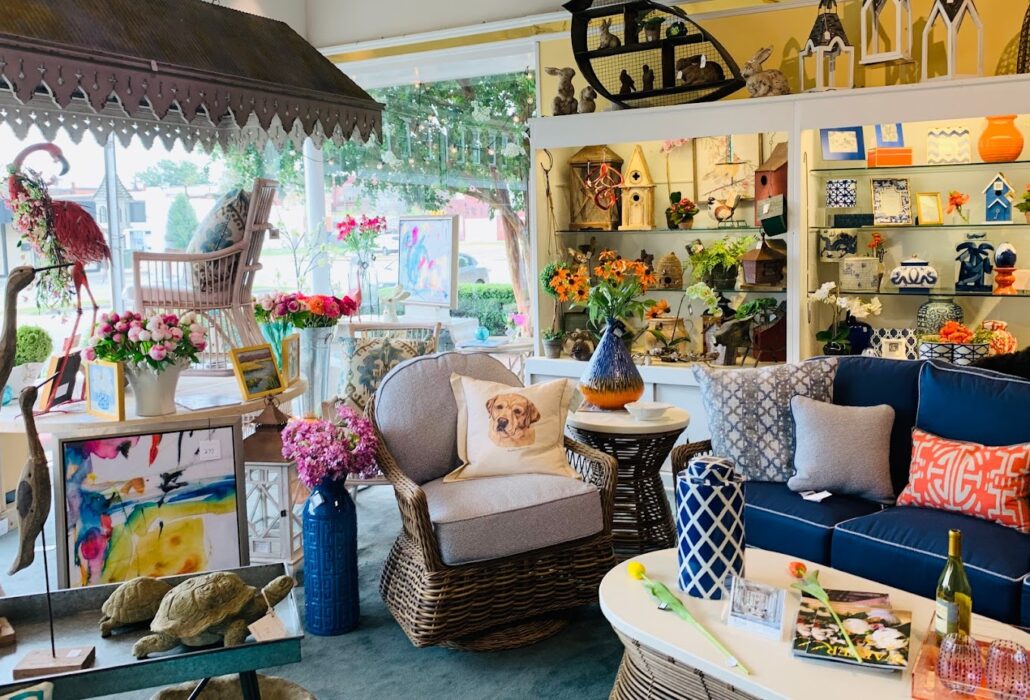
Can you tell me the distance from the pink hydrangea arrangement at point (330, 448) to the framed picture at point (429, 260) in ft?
8.32

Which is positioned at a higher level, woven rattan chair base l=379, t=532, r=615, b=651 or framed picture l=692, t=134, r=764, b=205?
framed picture l=692, t=134, r=764, b=205

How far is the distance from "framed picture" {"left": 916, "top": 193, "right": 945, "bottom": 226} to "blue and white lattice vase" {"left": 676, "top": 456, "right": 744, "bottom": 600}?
2722 millimetres

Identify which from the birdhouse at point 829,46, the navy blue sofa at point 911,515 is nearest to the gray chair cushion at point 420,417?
the navy blue sofa at point 911,515

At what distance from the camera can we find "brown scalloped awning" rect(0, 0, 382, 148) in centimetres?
200

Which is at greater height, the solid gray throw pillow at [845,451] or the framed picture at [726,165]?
the framed picture at [726,165]

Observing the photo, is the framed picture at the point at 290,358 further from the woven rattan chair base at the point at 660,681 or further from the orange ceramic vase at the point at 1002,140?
the orange ceramic vase at the point at 1002,140

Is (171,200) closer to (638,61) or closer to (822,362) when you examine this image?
(638,61)

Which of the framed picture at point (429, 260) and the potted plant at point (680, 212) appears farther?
the framed picture at point (429, 260)

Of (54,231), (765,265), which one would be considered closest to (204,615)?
(54,231)

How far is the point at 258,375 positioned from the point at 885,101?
301cm

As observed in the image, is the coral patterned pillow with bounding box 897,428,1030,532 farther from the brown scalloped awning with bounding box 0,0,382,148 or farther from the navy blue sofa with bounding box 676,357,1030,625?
the brown scalloped awning with bounding box 0,0,382,148

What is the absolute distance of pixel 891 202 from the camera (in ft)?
15.6

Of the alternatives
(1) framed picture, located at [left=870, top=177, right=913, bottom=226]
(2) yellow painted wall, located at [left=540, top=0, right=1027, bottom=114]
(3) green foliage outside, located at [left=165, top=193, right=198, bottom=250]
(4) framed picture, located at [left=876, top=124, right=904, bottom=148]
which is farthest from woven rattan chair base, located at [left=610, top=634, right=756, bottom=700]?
(3) green foliage outside, located at [left=165, top=193, right=198, bottom=250]

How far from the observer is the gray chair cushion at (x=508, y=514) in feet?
10.3
